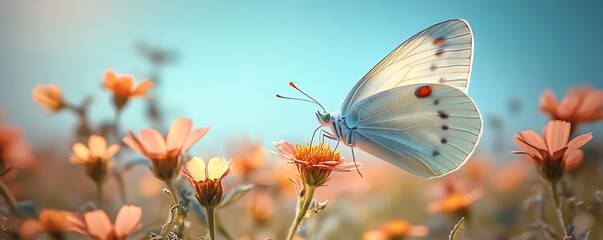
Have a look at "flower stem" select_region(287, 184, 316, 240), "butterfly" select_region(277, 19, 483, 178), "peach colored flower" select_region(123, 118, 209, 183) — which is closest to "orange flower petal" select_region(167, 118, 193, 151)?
"peach colored flower" select_region(123, 118, 209, 183)

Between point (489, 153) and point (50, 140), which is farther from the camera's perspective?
point (489, 153)

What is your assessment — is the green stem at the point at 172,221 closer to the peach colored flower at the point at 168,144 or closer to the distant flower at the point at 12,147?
the peach colored flower at the point at 168,144

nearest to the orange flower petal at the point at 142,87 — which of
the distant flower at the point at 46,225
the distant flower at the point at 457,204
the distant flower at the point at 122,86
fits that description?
the distant flower at the point at 122,86

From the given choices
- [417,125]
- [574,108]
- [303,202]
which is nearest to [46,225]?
[303,202]

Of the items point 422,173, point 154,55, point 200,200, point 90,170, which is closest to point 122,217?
point 200,200

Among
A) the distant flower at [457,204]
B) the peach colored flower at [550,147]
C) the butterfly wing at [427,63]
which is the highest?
the butterfly wing at [427,63]

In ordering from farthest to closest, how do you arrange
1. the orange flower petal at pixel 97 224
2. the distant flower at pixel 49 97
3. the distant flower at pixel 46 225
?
the distant flower at pixel 49 97
the distant flower at pixel 46 225
the orange flower petal at pixel 97 224

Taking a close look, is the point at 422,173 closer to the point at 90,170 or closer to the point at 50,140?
the point at 90,170
